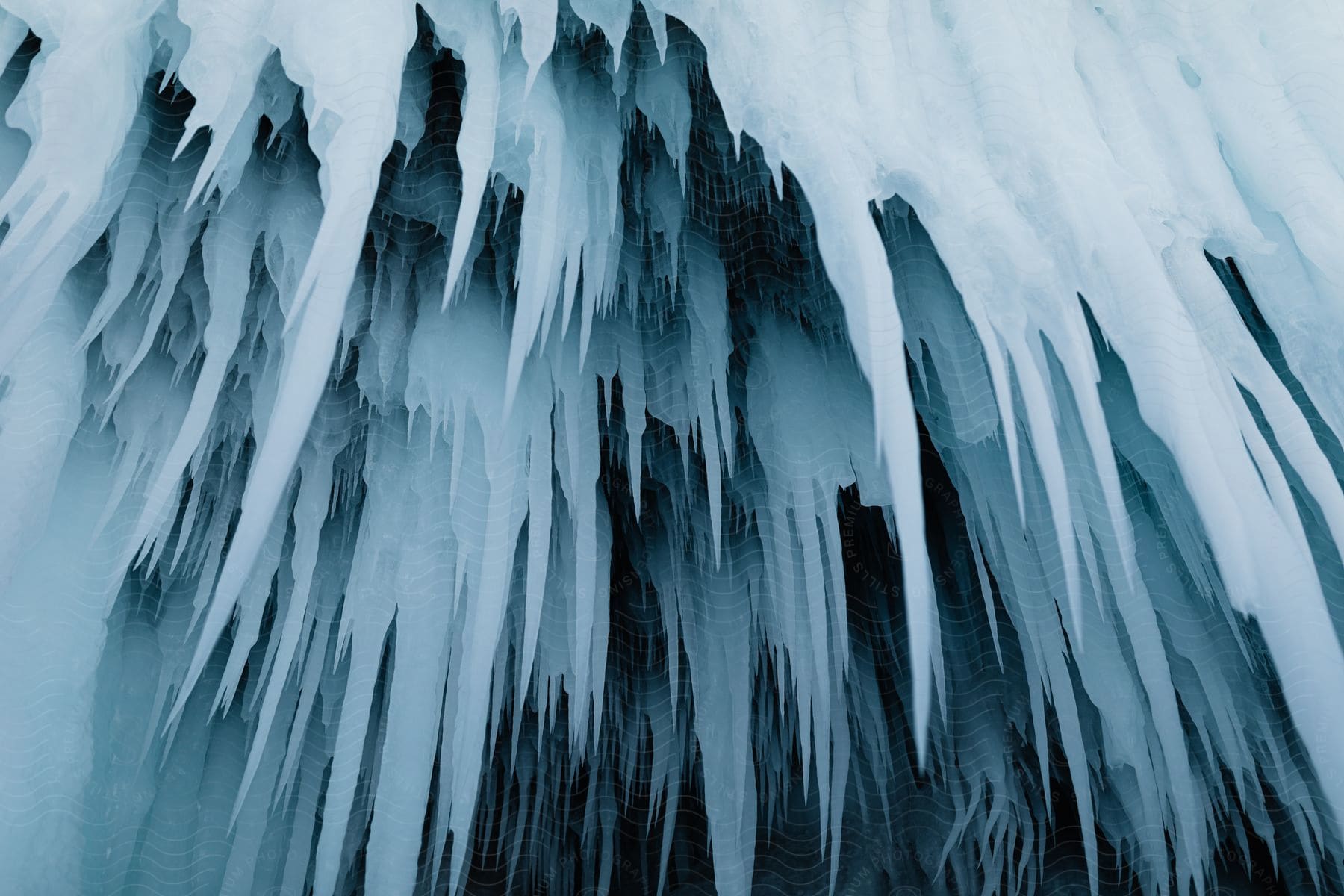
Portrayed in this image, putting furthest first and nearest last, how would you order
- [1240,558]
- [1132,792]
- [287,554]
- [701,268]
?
[1132,792], [287,554], [701,268], [1240,558]

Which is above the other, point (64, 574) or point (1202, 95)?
point (1202, 95)

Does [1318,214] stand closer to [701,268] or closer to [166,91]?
[701,268]

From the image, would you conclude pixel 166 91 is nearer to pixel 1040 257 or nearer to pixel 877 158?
pixel 877 158

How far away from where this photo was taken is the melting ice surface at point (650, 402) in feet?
4.39

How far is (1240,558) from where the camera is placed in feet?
4.25

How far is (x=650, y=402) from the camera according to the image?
1.74 metres

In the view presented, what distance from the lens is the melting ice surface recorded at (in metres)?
1.34

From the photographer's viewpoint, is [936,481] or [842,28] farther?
[936,481]

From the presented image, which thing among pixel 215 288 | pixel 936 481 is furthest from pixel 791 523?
pixel 215 288

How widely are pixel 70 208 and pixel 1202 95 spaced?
65.5 inches

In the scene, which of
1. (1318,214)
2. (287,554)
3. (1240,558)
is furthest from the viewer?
(287,554)

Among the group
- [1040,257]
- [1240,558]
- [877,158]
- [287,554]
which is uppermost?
[877,158]

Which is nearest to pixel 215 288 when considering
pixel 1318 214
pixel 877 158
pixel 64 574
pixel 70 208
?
pixel 70 208

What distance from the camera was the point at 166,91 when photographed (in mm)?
1483
